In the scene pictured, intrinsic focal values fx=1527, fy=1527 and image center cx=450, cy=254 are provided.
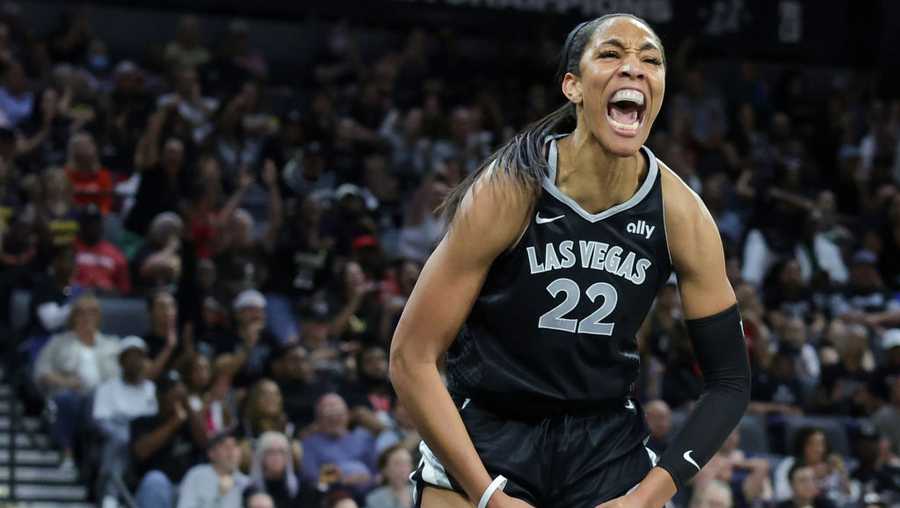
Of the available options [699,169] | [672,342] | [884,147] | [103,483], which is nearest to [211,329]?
[103,483]

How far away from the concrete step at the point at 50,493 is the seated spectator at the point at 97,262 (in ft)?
4.68

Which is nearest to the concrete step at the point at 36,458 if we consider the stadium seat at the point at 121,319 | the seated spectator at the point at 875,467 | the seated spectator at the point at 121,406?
the seated spectator at the point at 121,406

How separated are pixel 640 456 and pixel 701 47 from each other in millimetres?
12527

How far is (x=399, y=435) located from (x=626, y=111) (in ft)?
19.2

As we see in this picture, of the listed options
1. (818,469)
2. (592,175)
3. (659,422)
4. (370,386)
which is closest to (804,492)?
(818,469)

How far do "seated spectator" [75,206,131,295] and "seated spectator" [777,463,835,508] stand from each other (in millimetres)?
4393

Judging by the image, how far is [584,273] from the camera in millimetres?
3590

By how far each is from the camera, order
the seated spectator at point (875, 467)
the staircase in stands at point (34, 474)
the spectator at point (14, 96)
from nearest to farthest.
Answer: the staircase in stands at point (34, 474) → the seated spectator at point (875, 467) → the spectator at point (14, 96)

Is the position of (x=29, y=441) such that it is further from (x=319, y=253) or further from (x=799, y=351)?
(x=799, y=351)

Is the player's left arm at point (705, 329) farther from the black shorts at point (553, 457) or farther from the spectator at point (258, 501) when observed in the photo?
the spectator at point (258, 501)

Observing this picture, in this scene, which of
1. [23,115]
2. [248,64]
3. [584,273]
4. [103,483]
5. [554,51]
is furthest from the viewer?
[554,51]

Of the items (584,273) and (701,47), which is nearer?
(584,273)

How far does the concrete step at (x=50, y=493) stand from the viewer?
8664mm

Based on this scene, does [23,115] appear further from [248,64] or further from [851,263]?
[851,263]
